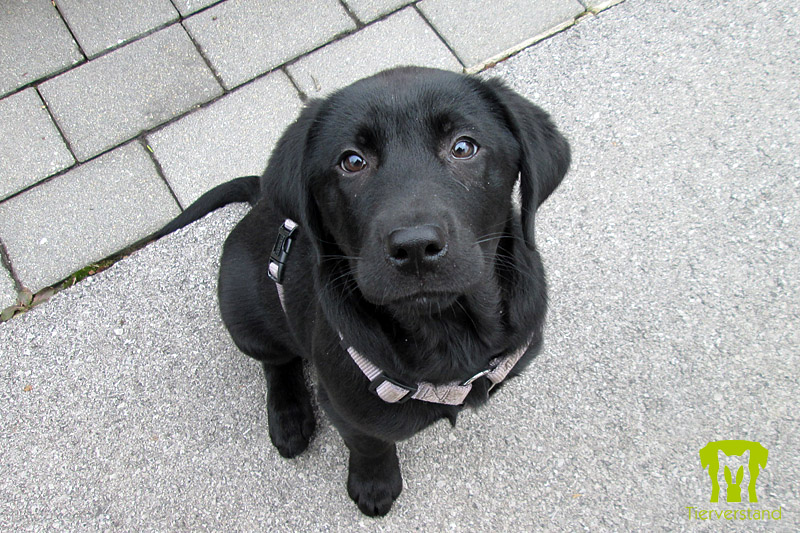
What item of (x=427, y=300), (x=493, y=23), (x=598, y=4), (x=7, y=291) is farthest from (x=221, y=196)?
(x=598, y=4)

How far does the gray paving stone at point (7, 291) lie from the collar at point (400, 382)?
1412 mm

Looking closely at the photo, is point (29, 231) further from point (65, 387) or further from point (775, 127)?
point (775, 127)

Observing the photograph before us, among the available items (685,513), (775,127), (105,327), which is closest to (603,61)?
(775,127)

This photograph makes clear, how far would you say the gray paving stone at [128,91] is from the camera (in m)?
3.14

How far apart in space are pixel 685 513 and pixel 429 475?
0.92 m

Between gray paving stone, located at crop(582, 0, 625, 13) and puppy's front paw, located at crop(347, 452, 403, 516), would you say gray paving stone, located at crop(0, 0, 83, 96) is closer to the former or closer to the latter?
puppy's front paw, located at crop(347, 452, 403, 516)

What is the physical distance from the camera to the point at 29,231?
117 inches

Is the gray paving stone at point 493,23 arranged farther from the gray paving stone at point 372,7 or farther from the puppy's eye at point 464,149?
the puppy's eye at point 464,149

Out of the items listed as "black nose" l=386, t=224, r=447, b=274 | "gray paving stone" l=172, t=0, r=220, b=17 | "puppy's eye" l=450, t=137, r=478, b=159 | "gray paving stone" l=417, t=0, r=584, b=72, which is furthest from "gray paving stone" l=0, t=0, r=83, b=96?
"black nose" l=386, t=224, r=447, b=274

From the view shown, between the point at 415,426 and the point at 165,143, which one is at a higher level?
the point at 165,143

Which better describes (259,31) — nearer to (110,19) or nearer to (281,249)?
(110,19)

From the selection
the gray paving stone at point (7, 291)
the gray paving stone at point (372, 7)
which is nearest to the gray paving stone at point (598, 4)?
the gray paving stone at point (372, 7)

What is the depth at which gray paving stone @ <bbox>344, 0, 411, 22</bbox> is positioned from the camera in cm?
333

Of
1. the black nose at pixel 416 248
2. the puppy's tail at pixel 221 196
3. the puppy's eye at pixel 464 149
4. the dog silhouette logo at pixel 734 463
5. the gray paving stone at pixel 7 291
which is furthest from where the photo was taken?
the gray paving stone at pixel 7 291
